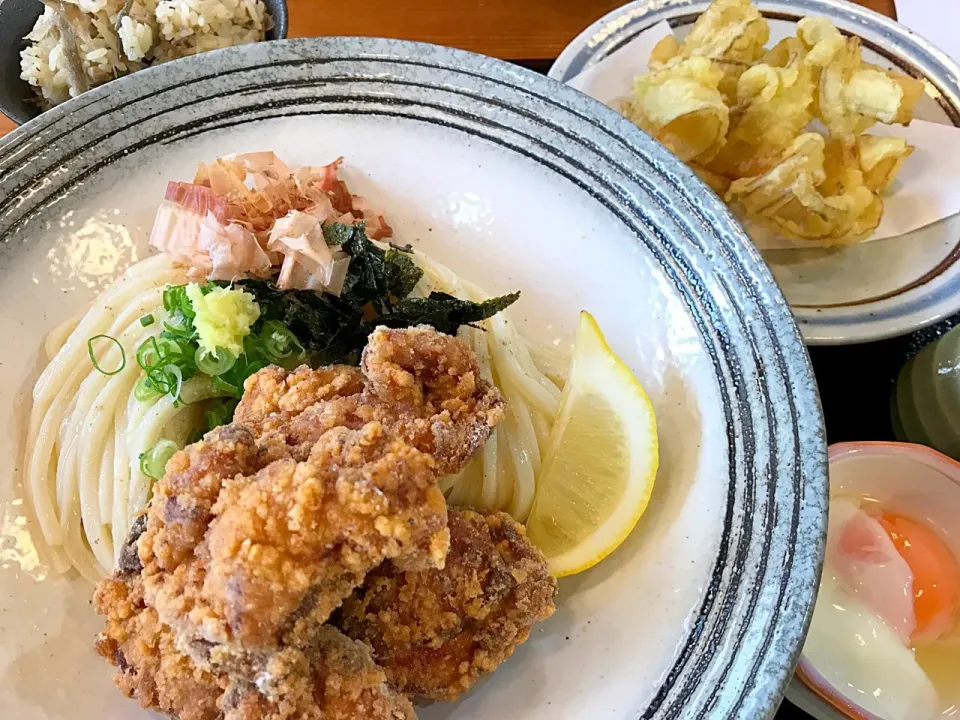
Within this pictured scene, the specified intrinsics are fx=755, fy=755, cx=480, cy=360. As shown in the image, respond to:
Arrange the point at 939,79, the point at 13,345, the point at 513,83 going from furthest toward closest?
the point at 939,79, the point at 513,83, the point at 13,345

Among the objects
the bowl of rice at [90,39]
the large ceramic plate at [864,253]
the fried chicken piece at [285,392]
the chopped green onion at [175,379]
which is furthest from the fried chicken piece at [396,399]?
the bowl of rice at [90,39]

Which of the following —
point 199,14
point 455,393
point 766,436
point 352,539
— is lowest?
point 352,539

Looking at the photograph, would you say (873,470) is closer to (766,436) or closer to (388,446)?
(766,436)

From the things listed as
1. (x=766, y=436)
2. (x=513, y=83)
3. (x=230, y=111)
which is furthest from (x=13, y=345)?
(x=766, y=436)

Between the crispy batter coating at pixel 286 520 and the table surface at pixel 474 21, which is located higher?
the table surface at pixel 474 21

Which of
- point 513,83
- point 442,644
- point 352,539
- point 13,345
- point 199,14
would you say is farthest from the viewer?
point 199,14

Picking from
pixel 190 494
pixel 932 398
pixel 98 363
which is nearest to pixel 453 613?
pixel 190 494

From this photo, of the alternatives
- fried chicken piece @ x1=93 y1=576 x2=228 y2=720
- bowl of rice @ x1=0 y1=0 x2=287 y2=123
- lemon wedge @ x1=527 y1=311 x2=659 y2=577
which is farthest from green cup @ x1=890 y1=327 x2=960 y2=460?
bowl of rice @ x1=0 y1=0 x2=287 y2=123

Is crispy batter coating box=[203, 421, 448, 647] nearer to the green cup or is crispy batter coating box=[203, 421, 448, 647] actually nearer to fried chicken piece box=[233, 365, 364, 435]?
fried chicken piece box=[233, 365, 364, 435]

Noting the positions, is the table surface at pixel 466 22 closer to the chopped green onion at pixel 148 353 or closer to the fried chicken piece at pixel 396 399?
the chopped green onion at pixel 148 353
